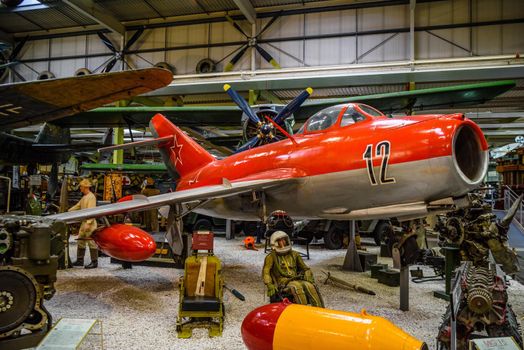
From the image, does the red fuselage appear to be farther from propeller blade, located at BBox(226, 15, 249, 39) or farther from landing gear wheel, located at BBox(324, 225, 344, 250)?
propeller blade, located at BBox(226, 15, 249, 39)

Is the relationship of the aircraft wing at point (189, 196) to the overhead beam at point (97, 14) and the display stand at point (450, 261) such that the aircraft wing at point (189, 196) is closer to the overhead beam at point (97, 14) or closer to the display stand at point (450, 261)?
the display stand at point (450, 261)

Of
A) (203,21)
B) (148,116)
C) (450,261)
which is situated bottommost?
(450,261)

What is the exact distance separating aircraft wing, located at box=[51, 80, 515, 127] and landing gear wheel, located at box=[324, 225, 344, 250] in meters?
A: 3.49

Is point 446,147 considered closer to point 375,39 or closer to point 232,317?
point 232,317

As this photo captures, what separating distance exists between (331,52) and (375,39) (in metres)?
1.55

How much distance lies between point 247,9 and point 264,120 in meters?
6.41

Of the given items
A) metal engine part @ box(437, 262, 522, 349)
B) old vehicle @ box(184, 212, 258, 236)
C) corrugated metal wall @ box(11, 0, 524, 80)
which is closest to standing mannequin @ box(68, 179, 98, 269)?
old vehicle @ box(184, 212, 258, 236)

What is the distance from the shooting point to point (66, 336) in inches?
113

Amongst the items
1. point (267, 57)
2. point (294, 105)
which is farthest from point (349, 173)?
point (267, 57)

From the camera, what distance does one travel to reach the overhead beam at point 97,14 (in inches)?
503

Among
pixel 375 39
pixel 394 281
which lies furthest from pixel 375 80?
pixel 394 281

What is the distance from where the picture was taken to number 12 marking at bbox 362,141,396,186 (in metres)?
4.14

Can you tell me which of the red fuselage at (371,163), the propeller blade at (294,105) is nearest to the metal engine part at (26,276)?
the red fuselage at (371,163)

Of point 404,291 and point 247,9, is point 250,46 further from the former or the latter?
point 404,291
